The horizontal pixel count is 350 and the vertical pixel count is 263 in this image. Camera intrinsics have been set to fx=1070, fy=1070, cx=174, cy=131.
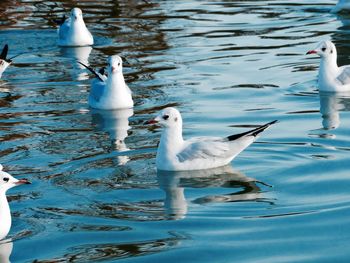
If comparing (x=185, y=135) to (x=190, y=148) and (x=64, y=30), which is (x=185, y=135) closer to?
(x=190, y=148)

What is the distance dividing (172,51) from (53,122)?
539 centimetres

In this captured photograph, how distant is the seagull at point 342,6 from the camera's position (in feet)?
73.4

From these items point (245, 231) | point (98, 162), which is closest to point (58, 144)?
point (98, 162)

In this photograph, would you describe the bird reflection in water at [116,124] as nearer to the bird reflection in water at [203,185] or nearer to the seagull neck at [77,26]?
the bird reflection in water at [203,185]

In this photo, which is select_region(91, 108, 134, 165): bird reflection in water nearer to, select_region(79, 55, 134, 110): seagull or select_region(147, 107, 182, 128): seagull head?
select_region(79, 55, 134, 110): seagull

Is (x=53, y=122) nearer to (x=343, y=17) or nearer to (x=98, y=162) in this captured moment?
(x=98, y=162)

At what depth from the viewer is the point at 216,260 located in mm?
8875

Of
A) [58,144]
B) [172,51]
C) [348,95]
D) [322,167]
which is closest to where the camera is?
[322,167]

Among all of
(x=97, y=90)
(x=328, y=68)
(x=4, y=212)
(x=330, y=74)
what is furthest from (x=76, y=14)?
(x=4, y=212)

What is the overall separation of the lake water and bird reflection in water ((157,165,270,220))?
22 mm

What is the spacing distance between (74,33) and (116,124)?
20.4ft

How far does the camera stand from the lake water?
9414 millimetres

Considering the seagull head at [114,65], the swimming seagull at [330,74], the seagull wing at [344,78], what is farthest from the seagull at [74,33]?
the seagull wing at [344,78]

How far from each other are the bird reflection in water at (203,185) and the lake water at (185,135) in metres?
0.02
